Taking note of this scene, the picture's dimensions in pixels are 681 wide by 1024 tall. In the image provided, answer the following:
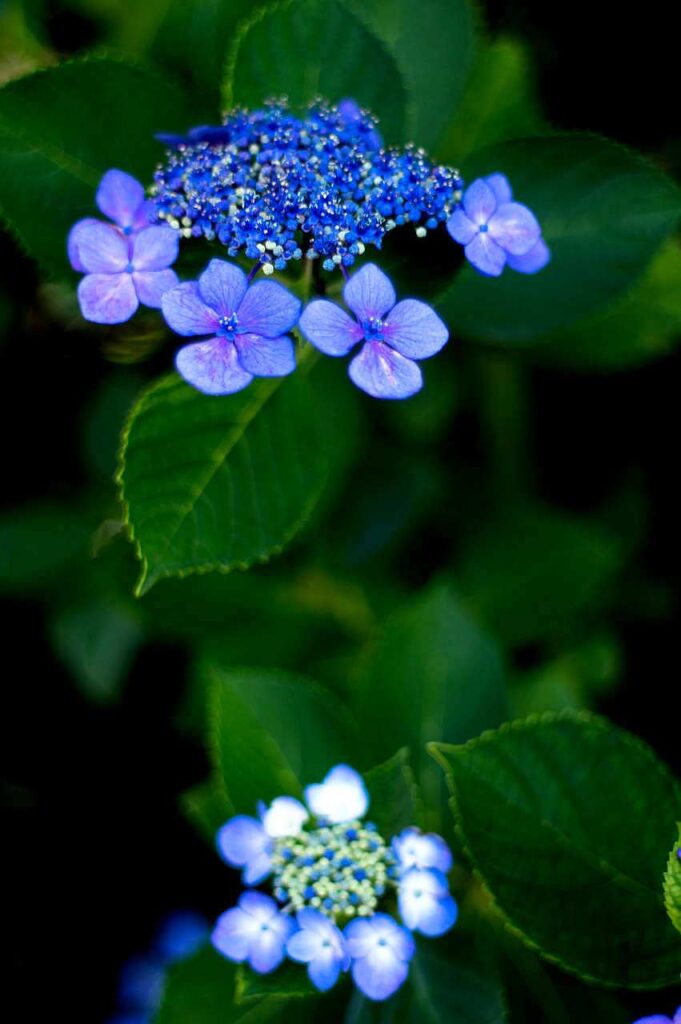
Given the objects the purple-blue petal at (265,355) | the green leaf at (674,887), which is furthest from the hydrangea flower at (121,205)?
the green leaf at (674,887)

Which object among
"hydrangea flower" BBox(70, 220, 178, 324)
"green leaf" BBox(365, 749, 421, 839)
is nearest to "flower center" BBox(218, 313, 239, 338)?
"hydrangea flower" BBox(70, 220, 178, 324)

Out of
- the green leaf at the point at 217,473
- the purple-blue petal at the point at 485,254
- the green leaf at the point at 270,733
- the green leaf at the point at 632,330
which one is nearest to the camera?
the purple-blue petal at the point at 485,254

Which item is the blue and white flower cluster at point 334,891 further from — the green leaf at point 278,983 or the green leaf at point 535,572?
the green leaf at point 535,572

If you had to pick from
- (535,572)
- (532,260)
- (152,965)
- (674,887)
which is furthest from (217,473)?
(152,965)

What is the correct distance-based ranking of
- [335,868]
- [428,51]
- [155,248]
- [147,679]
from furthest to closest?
[147,679] < [428,51] < [335,868] < [155,248]

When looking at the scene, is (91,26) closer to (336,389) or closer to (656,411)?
(336,389)

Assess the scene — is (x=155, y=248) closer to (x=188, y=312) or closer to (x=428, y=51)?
(x=188, y=312)

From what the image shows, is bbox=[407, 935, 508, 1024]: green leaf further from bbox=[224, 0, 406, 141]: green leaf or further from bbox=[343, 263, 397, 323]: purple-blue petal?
bbox=[224, 0, 406, 141]: green leaf

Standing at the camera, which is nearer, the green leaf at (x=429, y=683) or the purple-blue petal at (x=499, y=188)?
the purple-blue petal at (x=499, y=188)
